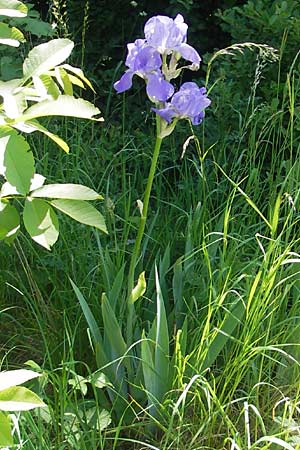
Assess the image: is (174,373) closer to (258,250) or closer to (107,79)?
(258,250)

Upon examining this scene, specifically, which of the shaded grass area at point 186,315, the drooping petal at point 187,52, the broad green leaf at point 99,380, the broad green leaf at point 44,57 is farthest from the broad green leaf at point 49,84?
the broad green leaf at point 99,380

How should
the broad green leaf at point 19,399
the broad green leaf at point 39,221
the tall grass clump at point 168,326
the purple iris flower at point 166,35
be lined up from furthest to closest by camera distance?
the tall grass clump at point 168,326 < the purple iris flower at point 166,35 < the broad green leaf at point 39,221 < the broad green leaf at point 19,399

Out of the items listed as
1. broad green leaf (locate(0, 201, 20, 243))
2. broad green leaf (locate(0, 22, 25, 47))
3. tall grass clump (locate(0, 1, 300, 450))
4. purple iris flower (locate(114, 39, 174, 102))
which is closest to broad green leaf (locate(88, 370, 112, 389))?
tall grass clump (locate(0, 1, 300, 450))

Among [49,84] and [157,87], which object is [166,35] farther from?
[49,84]

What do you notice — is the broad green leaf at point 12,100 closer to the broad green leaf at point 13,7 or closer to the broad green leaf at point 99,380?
the broad green leaf at point 13,7

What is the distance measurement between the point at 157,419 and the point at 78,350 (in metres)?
0.37

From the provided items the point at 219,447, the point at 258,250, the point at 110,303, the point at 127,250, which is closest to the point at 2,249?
the point at 127,250

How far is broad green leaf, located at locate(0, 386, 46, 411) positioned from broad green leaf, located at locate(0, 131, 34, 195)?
31cm

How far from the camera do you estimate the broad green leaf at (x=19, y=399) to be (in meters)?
1.06

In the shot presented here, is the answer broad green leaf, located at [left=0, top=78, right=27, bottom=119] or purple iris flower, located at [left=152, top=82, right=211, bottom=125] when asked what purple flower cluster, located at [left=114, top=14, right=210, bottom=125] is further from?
broad green leaf, located at [left=0, top=78, right=27, bottom=119]

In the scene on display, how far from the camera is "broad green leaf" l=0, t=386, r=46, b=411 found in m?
1.06

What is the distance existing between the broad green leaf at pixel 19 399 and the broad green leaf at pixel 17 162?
315 millimetres

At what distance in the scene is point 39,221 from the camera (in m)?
1.19

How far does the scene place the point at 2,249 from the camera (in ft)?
7.86
